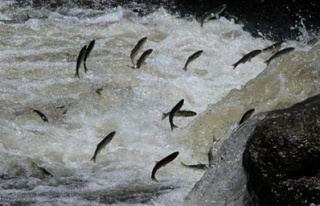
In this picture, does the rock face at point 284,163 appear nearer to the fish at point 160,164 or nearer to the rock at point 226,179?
the rock at point 226,179

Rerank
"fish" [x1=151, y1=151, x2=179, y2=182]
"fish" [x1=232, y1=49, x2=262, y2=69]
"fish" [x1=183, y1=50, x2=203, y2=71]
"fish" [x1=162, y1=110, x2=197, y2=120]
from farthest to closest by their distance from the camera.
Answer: "fish" [x1=183, y1=50, x2=203, y2=71], "fish" [x1=232, y1=49, x2=262, y2=69], "fish" [x1=162, y1=110, x2=197, y2=120], "fish" [x1=151, y1=151, x2=179, y2=182]

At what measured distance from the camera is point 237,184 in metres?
4.11

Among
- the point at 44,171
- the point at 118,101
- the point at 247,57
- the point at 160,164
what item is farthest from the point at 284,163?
the point at 247,57

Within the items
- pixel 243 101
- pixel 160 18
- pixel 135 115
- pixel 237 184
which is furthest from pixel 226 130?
pixel 160 18

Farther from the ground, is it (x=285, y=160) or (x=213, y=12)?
(x=285, y=160)

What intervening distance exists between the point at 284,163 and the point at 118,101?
384 centimetres

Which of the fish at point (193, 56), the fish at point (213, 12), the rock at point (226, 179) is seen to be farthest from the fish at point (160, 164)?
the fish at point (213, 12)

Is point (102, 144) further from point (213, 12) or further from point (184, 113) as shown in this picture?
point (213, 12)

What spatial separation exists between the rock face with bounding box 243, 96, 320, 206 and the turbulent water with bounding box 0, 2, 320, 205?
1338mm

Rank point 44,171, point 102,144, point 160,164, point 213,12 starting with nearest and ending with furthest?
point 160,164 → point 44,171 → point 102,144 → point 213,12

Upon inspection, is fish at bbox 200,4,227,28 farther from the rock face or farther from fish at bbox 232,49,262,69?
the rock face

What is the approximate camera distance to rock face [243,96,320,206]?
3.39m

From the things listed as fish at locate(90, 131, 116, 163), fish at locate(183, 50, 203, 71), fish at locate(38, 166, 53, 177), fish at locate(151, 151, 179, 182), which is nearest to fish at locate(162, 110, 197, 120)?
fish at locate(90, 131, 116, 163)

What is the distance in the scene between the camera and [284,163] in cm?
345
